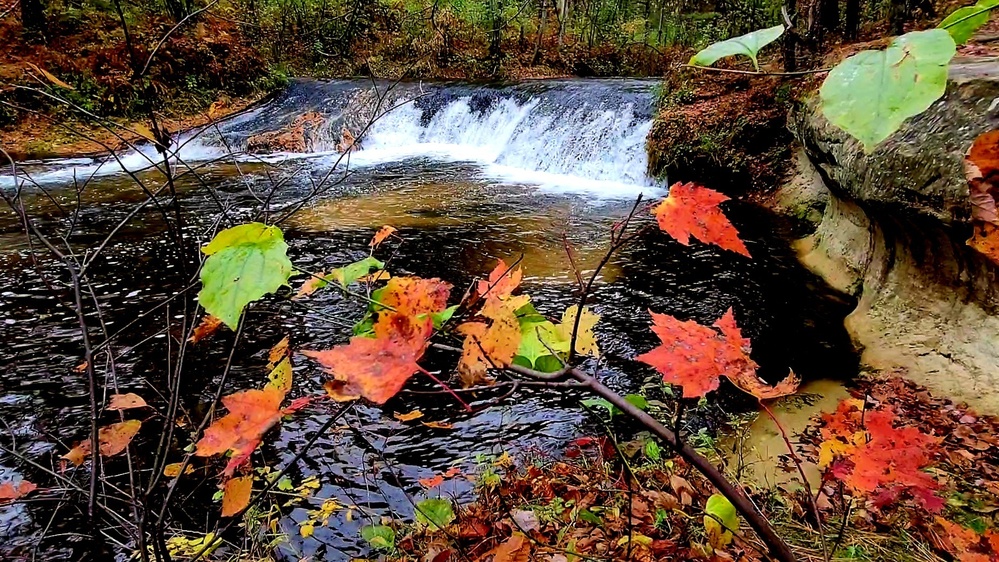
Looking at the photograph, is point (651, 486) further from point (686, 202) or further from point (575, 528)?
point (686, 202)

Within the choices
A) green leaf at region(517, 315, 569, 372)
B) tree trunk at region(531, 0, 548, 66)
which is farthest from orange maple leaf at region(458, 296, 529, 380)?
tree trunk at region(531, 0, 548, 66)

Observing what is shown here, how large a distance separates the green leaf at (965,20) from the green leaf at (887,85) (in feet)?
0.20

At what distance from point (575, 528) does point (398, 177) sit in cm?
820

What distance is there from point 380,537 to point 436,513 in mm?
274

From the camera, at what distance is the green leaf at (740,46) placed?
0.58 metres

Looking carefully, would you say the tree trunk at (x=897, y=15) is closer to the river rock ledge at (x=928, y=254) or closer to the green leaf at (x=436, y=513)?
the river rock ledge at (x=928, y=254)

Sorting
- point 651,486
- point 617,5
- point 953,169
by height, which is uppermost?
point 617,5

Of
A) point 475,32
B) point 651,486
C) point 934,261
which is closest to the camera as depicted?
point 651,486

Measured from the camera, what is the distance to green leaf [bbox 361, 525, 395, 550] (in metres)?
2.41

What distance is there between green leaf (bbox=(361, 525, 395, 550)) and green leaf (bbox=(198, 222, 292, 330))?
1.90m

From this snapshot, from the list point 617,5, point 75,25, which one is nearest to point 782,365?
point 75,25

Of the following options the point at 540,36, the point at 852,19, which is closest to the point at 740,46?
the point at 852,19

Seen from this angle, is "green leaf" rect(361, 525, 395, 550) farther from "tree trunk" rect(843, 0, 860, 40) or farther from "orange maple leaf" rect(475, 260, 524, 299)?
"tree trunk" rect(843, 0, 860, 40)

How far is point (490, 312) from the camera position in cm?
104
